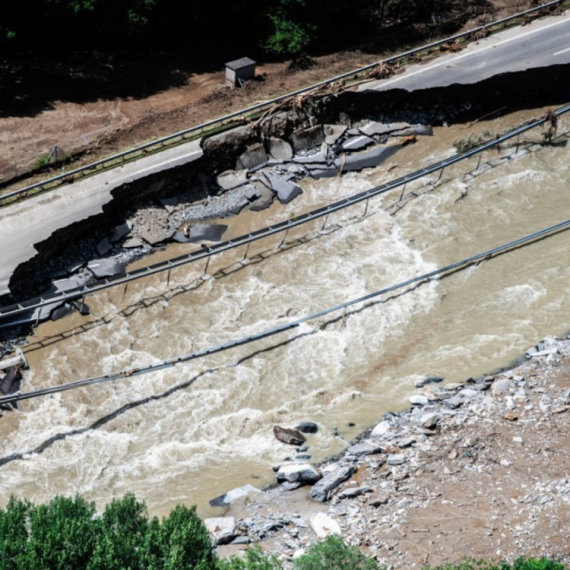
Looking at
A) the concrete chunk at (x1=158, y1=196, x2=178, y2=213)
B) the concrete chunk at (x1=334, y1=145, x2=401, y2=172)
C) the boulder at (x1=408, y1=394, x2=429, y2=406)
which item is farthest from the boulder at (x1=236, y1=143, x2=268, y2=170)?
the boulder at (x1=408, y1=394, x2=429, y2=406)

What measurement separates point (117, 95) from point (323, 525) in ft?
66.1

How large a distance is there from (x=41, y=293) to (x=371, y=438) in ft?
37.4

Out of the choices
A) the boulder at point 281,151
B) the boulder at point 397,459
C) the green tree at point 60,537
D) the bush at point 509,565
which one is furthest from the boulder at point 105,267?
the bush at point 509,565

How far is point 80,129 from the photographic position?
3059cm

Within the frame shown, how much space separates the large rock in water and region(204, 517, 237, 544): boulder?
9.16ft

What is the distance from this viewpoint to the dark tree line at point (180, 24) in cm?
3206

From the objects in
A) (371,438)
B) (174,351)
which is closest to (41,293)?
(174,351)

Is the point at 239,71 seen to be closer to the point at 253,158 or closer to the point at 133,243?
the point at 253,158

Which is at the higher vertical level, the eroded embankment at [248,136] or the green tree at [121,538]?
the eroded embankment at [248,136]

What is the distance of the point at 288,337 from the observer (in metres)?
24.8

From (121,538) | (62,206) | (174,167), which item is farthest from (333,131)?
(121,538)

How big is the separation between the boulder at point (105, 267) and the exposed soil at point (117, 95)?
13.9 ft

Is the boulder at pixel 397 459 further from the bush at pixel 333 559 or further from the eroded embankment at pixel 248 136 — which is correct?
the eroded embankment at pixel 248 136

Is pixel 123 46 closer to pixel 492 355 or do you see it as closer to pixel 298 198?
pixel 298 198
